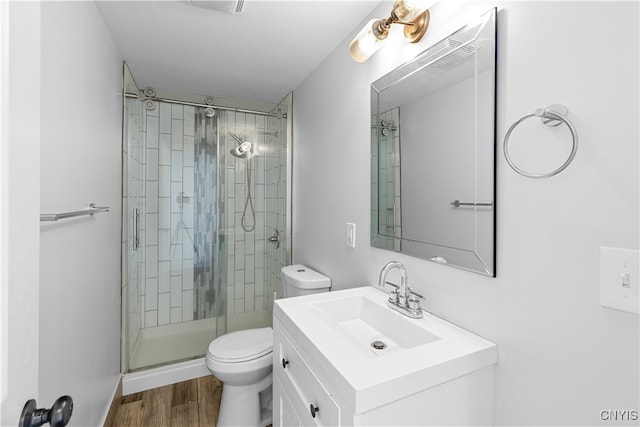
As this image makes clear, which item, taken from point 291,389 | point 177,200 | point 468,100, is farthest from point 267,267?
point 468,100

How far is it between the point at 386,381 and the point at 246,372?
46.2 inches

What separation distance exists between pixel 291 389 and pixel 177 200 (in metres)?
1.87

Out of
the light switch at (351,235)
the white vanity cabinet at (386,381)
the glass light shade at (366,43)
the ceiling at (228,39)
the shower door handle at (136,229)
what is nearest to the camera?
the white vanity cabinet at (386,381)

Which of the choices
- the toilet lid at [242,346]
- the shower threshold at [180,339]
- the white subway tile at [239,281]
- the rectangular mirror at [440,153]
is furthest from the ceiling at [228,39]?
the shower threshold at [180,339]

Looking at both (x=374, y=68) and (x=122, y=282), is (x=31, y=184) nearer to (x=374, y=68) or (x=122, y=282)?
(x=374, y=68)

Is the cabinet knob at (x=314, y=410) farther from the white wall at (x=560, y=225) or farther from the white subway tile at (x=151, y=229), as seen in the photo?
the white subway tile at (x=151, y=229)

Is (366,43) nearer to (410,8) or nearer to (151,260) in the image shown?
(410,8)

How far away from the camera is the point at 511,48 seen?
2.88 feet

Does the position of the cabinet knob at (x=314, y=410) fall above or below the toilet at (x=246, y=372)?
above

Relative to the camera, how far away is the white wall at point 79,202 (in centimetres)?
100

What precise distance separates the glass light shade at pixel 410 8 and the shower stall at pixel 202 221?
157 centimetres

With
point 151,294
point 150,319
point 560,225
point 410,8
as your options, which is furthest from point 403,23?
point 150,319

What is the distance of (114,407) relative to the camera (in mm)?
1864

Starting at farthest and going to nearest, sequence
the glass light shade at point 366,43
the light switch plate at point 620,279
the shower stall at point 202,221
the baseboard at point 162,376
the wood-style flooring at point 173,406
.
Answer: the shower stall at point 202,221, the baseboard at point 162,376, the wood-style flooring at point 173,406, the glass light shade at point 366,43, the light switch plate at point 620,279
